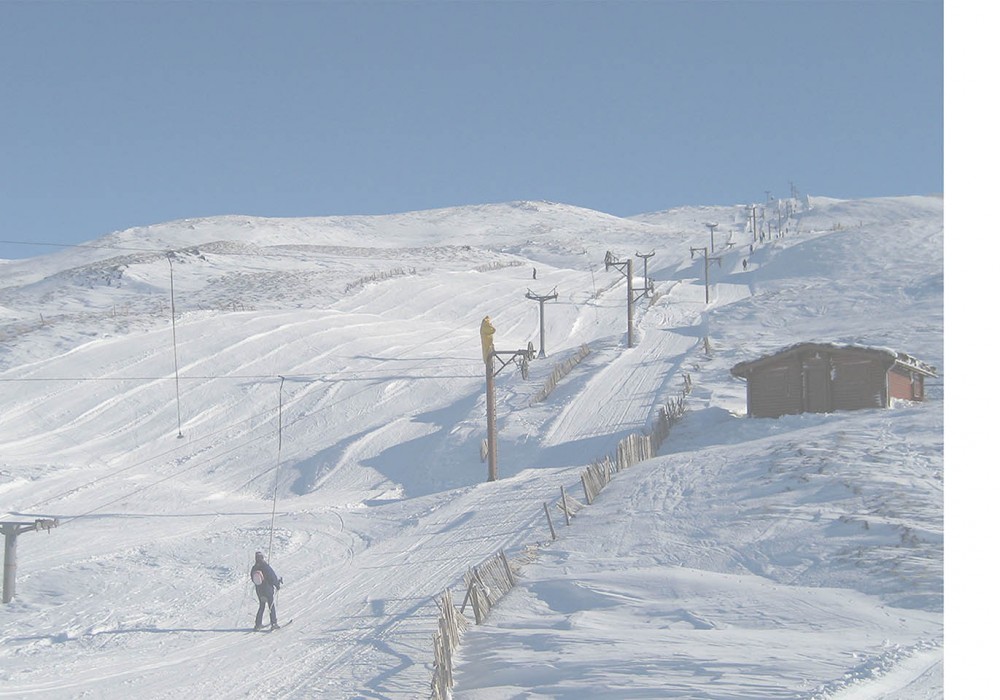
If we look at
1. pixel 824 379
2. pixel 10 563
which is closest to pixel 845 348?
pixel 824 379

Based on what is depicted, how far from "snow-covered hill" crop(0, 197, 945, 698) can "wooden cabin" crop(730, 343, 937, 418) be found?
130 centimetres

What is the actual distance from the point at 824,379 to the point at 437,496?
43.9 feet

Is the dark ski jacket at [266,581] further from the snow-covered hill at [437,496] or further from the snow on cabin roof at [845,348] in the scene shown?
the snow on cabin roof at [845,348]

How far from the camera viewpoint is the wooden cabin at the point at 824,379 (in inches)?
1256

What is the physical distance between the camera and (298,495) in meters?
31.9

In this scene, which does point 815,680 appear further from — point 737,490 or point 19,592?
point 19,592

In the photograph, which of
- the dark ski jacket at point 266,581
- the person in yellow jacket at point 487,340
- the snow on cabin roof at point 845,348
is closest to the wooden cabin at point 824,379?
the snow on cabin roof at point 845,348

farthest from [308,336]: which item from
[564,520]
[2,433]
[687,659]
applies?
[687,659]

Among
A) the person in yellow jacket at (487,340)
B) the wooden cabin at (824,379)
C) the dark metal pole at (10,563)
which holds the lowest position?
the dark metal pole at (10,563)

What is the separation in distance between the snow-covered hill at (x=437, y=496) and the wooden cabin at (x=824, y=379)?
130 cm

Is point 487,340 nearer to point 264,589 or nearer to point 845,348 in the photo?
point 845,348

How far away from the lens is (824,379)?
32.7 meters
